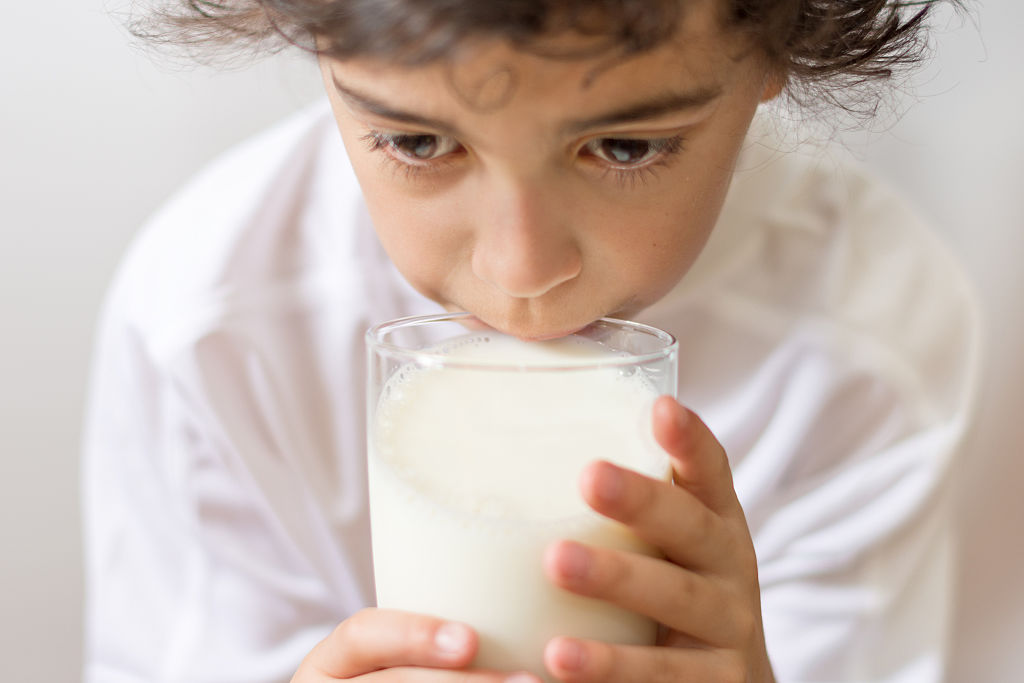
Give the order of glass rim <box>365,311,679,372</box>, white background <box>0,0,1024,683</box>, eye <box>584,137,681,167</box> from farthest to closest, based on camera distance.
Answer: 1. white background <box>0,0,1024,683</box>
2. eye <box>584,137,681,167</box>
3. glass rim <box>365,311,679,372</box>

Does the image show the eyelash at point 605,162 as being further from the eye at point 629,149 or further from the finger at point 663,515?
the finger at point 663,515

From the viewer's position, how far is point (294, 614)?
1081 millimetres

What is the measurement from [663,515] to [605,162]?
0.68 ft

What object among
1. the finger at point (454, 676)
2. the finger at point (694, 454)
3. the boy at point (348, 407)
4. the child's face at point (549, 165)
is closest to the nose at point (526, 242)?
the child's face at point (549, 165)

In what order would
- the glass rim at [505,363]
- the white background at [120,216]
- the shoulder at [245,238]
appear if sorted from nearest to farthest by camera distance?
the glass rim at [505,363] < the shoulder at [245,238] < the white background at [120,216]

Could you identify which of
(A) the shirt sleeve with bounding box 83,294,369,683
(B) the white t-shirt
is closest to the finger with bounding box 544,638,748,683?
(B) the white t-shirt

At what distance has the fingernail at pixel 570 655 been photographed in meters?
0.51

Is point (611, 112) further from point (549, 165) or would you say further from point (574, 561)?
point (574, 561)

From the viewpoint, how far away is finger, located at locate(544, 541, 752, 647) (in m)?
0.51

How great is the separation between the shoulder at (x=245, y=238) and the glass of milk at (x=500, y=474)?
0.48m

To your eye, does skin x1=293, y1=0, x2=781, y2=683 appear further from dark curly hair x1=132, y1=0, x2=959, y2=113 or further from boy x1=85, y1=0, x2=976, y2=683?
boy x1=85, y1=0, x2=976, y2=683

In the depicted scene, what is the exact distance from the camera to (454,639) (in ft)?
1.72

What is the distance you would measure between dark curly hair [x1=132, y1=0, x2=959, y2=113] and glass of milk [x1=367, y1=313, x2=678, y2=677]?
157 mm

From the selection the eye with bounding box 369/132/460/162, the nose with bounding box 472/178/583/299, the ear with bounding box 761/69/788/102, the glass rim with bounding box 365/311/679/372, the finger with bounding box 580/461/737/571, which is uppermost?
the ear with bounding box 761/69/788/102
